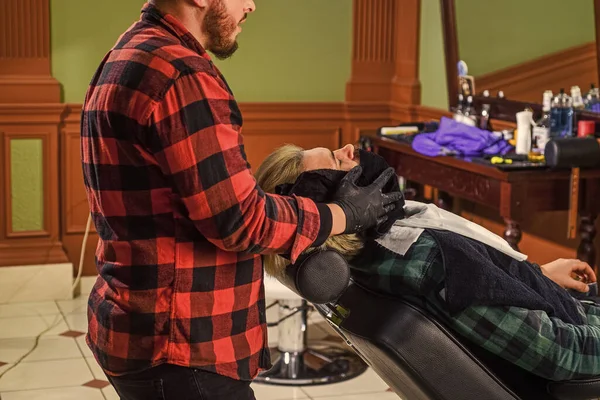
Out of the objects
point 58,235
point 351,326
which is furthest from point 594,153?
point 58,235

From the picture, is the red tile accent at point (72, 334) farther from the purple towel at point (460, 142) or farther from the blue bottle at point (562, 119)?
the blue bottle at point (562, 119)

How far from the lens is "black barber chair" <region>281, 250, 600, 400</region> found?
185 centimetres

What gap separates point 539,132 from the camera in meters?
3.78

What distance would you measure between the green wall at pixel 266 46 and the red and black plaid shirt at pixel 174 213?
3.36 meters

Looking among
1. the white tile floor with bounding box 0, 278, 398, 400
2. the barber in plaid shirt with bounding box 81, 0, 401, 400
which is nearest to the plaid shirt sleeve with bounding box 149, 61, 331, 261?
the barber in plaid shirt with bounding box 81, 0, 401, 400

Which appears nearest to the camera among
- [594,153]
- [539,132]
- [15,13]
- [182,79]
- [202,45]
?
[182,79]

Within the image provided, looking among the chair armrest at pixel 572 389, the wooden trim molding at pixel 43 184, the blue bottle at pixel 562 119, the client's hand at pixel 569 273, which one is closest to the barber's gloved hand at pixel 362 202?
the chair armrest at pixel 572 389

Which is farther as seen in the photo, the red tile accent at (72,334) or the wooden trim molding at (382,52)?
the wooden trim molding at (382,52)

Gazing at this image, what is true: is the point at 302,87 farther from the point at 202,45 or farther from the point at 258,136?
the point at 202,45

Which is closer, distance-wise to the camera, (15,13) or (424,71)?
(15,13)

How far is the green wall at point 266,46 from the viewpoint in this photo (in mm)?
4797

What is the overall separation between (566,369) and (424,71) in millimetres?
3261

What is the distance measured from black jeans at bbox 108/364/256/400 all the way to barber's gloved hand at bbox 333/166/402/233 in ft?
1.15

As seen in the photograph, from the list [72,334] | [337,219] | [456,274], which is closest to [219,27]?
[337,219]
